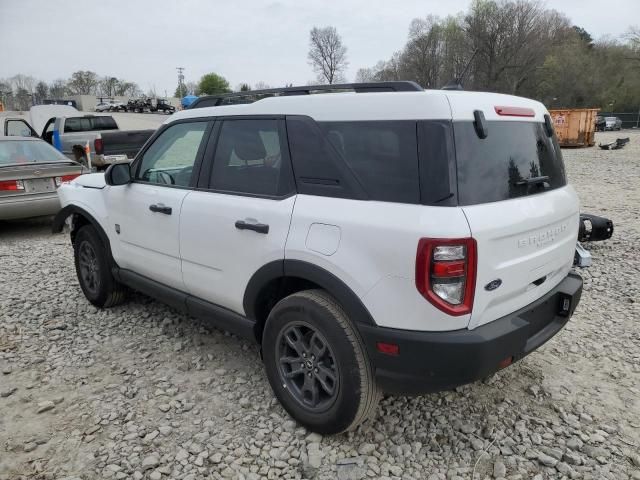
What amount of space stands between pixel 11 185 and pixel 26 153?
1.11 meters

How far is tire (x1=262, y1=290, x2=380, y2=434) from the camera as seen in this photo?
249 centimetres

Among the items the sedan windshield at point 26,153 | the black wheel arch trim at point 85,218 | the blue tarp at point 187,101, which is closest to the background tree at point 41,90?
the blue tarp at point 187,101

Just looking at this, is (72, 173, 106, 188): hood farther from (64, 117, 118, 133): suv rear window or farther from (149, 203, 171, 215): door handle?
(64, 117, 118, 133): suv rear window

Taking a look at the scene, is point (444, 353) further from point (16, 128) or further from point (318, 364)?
point (16, 128)

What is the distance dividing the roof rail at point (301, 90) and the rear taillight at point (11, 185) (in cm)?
499

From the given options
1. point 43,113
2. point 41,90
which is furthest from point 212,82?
point 43,113

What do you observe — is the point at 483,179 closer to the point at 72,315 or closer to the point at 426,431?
the point at 426,431

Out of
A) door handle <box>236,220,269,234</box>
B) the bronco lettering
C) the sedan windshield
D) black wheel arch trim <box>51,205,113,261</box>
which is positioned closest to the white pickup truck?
the sedan windshield

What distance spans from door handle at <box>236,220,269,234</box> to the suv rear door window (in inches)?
24.8

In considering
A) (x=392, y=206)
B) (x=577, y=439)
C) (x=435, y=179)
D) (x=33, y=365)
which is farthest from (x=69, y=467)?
(x=577, y=439)

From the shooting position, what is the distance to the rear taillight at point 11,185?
7066 millimetres

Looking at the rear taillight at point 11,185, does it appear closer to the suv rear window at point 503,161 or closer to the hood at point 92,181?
the hood at point 92,181

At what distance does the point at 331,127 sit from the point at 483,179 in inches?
33.8

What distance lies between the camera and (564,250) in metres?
2.88
